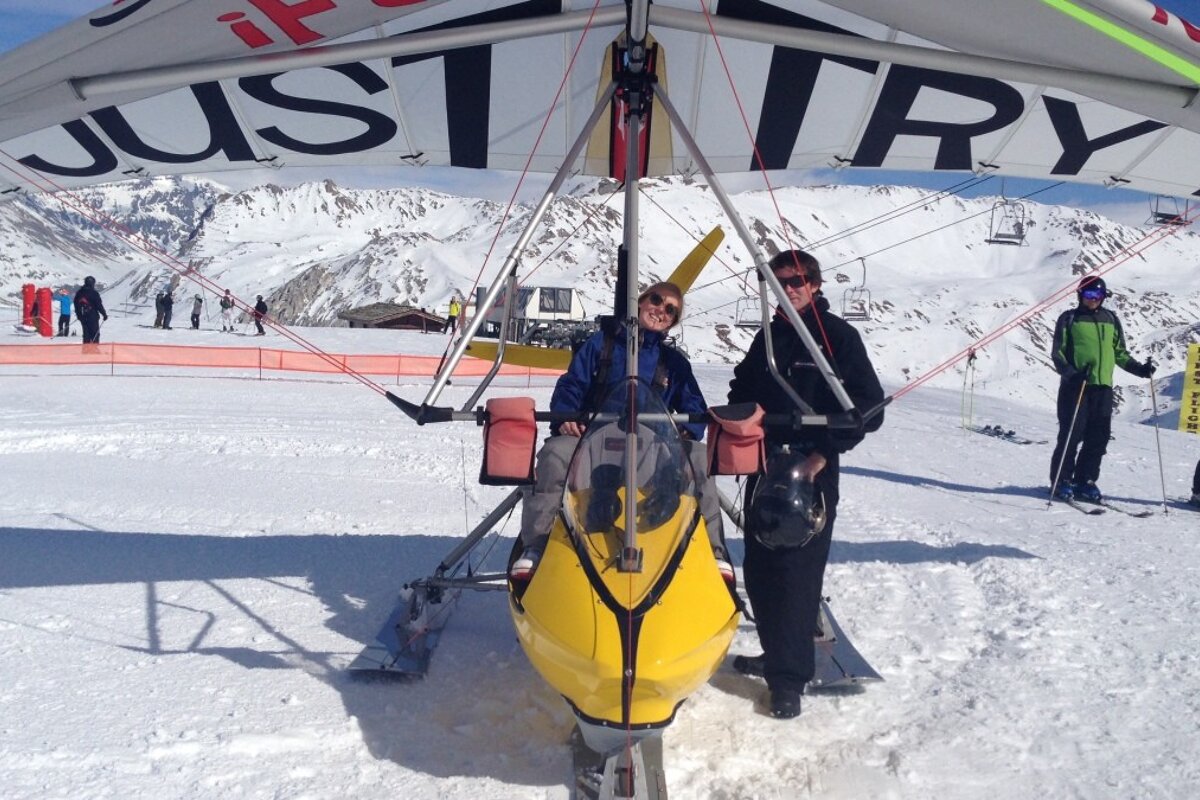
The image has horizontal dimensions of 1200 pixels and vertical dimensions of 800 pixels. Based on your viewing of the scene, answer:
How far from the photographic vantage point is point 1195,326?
132m

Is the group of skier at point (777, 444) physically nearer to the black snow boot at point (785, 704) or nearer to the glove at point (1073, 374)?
the black snow boot at point (785, 704)

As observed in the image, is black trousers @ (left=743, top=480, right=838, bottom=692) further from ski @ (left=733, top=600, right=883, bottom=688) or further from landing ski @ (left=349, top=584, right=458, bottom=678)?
landing ski @ (left=349, top=584, right=458, bottom=678)

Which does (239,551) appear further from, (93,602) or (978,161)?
(978,161)

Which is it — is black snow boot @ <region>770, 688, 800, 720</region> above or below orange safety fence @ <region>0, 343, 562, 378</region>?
below

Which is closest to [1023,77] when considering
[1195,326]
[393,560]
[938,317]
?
A: [393,560]

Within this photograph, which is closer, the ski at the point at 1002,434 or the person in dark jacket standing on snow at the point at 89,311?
the ski at the point at 1002,434

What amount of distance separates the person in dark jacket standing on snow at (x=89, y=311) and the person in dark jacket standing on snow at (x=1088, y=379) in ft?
66.1

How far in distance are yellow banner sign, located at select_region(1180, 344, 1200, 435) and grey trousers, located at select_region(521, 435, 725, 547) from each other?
15.1 m

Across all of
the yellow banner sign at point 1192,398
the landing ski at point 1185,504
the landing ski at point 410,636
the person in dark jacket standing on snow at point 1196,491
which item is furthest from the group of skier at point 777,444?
the yellow banner sign at point 1192,398

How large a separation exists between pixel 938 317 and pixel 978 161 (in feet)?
396

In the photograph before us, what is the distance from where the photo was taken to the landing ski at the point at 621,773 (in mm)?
3352

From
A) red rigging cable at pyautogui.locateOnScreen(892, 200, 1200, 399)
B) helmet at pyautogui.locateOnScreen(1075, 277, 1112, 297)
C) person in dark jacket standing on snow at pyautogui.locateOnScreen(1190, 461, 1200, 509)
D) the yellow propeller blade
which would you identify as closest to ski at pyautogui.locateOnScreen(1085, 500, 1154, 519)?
person in dark jacket standing on snow at pyautogui.locateOnScreen(1190, 461, 1200, 509)

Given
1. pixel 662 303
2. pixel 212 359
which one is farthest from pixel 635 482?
pixel 212 359

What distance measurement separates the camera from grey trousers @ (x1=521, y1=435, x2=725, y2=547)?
4020 millimetres
